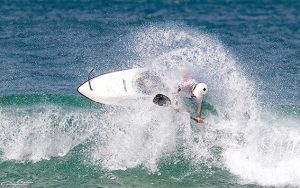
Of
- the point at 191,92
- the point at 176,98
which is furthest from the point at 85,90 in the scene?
the point at 191,92

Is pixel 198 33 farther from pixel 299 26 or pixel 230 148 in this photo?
pixel 230 148

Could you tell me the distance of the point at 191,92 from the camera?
20000 millimetres

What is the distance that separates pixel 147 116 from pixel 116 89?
2.00 meters

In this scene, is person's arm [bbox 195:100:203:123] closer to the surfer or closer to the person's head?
the surfer

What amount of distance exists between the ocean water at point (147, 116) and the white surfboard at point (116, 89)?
428mm

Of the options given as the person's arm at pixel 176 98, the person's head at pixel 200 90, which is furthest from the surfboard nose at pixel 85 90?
the person's head at pixel 200 90

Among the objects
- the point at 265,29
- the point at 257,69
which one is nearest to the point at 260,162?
the point at 257,69

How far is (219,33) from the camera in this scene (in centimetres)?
3684

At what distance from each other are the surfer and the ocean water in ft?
1.82

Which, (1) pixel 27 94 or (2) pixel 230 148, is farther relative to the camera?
(1) pixel 27 94

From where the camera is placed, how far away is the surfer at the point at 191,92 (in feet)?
64.1

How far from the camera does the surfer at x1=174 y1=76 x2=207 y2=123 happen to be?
64.1ft

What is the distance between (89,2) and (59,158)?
26464mm

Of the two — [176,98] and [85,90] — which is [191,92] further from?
[85,90]
